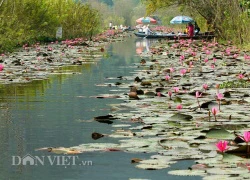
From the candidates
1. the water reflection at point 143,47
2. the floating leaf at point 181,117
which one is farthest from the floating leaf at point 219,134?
the water reflection at point 143,47

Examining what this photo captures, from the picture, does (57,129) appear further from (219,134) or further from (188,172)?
(188,172)

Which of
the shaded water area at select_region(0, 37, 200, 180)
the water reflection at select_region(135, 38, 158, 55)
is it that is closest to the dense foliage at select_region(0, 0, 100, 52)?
the water reflection at select_region(135, 38, 158, 55)

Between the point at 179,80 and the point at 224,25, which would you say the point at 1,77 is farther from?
the point at 224,25

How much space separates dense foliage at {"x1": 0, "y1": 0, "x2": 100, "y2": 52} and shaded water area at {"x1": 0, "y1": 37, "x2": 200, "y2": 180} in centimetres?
894

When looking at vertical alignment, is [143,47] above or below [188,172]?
below

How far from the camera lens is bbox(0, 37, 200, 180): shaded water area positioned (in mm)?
5312

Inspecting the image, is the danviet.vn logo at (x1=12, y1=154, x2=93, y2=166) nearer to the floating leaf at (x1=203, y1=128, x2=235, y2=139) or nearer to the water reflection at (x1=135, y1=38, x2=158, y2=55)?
the floating leaf at (x1=203, y1=128, x2=235, y2=139)

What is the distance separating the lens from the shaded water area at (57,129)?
209 inches

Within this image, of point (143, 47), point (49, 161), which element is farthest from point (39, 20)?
point (49, 161)

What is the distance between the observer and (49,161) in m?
5.67

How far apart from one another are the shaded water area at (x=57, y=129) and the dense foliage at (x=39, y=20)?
29.3ft

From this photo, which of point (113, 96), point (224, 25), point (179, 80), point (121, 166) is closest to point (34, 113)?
point (113, 96)

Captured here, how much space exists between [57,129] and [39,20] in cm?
2862

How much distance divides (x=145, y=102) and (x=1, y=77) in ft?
18.2
